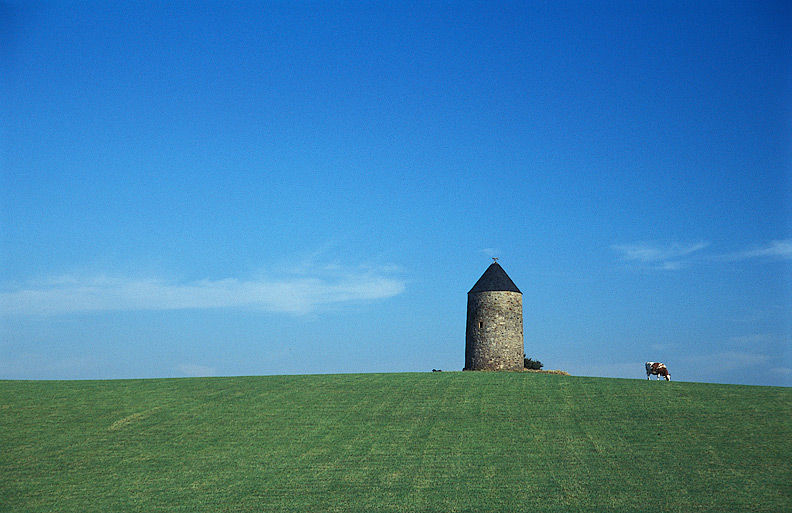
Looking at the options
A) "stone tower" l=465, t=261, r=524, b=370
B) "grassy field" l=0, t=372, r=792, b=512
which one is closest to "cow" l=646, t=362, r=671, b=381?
"grassy field" l=0, t=372, r=792, b=512

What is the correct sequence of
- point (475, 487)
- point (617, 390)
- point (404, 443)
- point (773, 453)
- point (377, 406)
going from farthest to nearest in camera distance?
1. point (617, 390)
2. point (377, 406)
3. point (404, 443)
4. point (773, 453)
5. point (475, 487)

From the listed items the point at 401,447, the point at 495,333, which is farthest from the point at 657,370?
the point at 401,447

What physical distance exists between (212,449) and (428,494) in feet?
35.1

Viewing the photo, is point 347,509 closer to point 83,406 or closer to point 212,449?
point 212,449

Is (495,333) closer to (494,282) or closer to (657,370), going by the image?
(494,282)

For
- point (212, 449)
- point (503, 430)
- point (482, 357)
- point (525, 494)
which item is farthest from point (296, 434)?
point (482, 357)

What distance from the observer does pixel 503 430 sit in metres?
29.8

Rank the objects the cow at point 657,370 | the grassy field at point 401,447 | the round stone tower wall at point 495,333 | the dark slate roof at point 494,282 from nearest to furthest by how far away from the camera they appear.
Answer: the grassy field at point 401,447 < the cow at point 657,370 < the round stone tower wall at point 495,333 < the dark slate roof at point 494,282

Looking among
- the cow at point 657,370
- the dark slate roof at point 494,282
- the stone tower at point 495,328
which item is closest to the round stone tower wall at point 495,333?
the stone tower at point 495,328

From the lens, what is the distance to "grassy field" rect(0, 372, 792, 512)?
73.6 feet

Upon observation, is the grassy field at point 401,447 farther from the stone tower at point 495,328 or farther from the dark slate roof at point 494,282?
the dark slate roof at point 494,282

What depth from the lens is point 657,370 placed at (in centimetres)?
4597

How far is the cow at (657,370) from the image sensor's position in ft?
150

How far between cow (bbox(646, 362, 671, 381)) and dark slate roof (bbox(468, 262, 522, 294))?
14.5m
